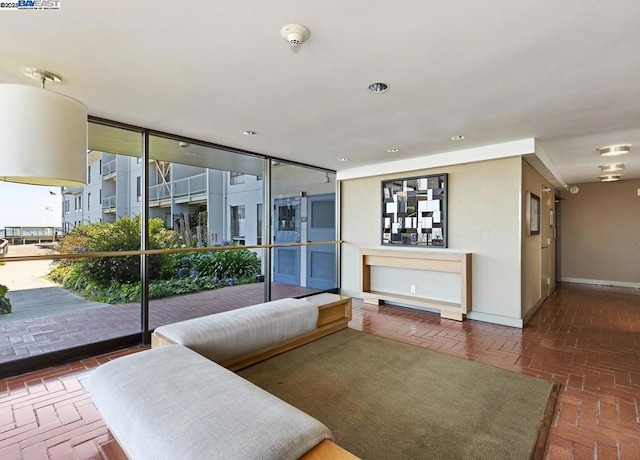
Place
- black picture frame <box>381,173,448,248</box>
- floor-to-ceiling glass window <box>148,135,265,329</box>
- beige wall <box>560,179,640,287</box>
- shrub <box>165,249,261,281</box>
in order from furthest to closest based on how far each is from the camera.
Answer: beige wall <box>560,179,640,287</box> → shrub <box>165,249,261,281</box> → black picture frame <box>381,173,448,248</box> → floor-to-ceiling glass window <box>148,135,265,329</box>

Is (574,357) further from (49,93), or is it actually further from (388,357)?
(49,93)

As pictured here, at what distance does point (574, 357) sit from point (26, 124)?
14.9 ft

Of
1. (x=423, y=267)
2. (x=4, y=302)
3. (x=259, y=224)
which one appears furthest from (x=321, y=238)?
(x=4, y=302)

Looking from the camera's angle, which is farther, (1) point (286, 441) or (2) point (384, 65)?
(2) point (384, 65)

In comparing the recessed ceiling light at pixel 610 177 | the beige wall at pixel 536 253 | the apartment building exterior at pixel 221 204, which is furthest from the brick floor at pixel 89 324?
the recessed ceiling light at pixel 610 177

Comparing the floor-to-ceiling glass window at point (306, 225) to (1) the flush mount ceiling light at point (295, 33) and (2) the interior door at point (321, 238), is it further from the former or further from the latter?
(1) the flush mount ceiling light at point (295, 33)

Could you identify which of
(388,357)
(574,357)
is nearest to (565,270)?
(574,357)

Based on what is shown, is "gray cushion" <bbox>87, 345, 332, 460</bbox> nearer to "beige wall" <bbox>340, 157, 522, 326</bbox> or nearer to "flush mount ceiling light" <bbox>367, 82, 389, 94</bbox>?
"flush mount ceiling light" <bbox>367, 82, 389, 94</bbox>

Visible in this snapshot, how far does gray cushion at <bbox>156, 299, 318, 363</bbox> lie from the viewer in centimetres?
202

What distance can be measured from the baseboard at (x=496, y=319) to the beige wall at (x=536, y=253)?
158mm

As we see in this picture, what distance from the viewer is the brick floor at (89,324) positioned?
9.75 ft

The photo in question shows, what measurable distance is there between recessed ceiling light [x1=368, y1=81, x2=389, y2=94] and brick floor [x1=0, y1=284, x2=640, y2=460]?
2.50 meters

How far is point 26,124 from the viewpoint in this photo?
5.20 feet

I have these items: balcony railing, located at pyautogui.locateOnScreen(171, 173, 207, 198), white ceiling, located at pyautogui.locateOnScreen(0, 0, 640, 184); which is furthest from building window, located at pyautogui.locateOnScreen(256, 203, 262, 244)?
white ceiling, located at pyautogui.locateOnScreen(0, 0, 640, 184)
